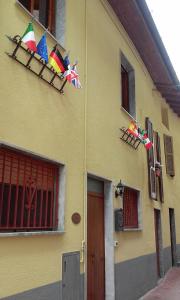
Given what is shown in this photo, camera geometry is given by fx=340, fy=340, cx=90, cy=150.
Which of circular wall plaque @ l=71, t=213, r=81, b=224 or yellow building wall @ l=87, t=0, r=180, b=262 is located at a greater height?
yellow building wall @ l=87, t=0, r=180, b=262

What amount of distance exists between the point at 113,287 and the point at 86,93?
3.77 metres

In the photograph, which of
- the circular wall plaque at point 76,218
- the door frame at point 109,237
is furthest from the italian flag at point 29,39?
the door frame at point 109,237

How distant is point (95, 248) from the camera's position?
667cm

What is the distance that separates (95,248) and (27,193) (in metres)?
2.83

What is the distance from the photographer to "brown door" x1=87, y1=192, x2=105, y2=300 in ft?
21.1

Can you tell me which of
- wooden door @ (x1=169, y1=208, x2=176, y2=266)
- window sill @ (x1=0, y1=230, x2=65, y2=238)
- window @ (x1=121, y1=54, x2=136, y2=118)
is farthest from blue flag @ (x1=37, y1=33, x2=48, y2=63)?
wooden door @ (x1=169, y1=208, x2=176, y2=266)

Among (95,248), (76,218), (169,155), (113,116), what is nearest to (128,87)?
(113,116)

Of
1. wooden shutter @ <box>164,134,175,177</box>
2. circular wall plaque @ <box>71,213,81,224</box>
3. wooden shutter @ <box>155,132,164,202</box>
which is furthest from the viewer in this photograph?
wooden shutter @ <box>164,134,175,177</box>

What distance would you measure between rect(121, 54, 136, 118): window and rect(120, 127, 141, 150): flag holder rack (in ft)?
2.71

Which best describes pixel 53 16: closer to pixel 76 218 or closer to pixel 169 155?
pixel 76 218

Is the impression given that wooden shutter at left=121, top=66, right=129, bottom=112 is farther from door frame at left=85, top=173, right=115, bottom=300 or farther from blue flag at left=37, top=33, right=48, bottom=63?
blue flag at left=37, top=33, right=48, bottom=63

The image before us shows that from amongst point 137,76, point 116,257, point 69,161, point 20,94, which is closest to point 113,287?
point 116,257

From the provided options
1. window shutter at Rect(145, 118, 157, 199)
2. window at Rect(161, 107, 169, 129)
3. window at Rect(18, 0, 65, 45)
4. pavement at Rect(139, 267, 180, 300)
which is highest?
window at Rect(161, 107, 169, 129)

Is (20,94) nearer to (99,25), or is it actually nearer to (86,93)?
(86,93)
